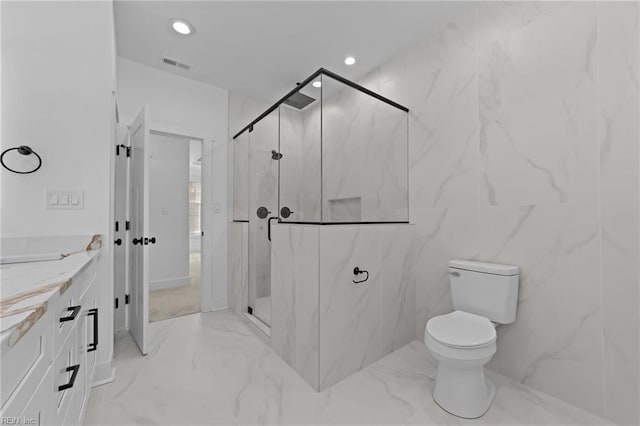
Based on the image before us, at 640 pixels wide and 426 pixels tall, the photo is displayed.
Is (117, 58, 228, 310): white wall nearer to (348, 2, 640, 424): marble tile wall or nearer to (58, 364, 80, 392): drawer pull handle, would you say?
(58, 364, 80, 392): drawer pull handle

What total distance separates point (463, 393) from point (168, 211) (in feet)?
13.8

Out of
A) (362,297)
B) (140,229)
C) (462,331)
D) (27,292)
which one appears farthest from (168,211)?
(462,331)

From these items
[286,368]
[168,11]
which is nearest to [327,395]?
[286,368]

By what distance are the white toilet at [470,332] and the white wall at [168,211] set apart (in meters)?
3.81

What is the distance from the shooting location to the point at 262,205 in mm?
2623

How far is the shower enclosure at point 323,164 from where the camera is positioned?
6.43 feet

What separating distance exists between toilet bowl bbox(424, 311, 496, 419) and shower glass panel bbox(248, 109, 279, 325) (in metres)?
1.43

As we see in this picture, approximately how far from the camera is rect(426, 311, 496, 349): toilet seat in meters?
1.51

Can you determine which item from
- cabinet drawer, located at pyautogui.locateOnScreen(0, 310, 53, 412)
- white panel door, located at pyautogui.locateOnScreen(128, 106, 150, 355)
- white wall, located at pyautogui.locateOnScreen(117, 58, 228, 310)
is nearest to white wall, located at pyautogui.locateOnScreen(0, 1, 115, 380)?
white panel door, located at pyautogui.locateOnScreen(128, 106, 150, 355)

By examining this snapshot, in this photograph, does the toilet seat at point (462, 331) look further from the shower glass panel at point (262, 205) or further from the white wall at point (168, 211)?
the white wall at point (168, 211)

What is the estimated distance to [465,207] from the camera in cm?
208

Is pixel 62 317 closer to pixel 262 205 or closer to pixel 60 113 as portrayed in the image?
pixel 60 113

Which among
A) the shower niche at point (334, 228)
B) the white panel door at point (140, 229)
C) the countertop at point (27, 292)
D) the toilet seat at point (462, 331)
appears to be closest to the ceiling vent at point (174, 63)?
the white panel door at point (140, 229)

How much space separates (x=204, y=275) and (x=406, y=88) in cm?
282
